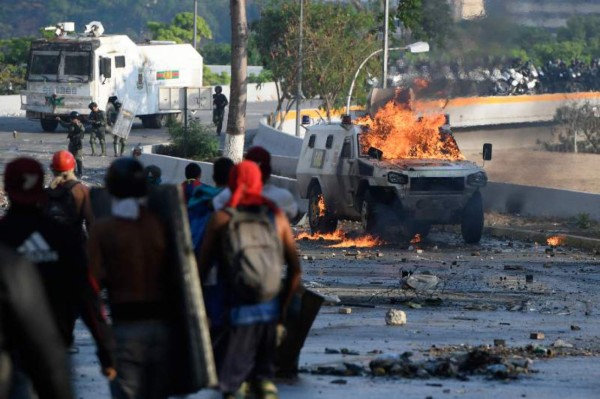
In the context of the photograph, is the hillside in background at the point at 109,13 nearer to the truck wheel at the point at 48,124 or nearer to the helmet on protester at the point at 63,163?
the truck wheel at the point at 48,124

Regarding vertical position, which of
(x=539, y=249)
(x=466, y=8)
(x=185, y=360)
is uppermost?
(x=466, y=8)

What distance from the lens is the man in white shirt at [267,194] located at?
27.6 feet

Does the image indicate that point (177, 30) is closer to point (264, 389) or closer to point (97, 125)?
point (97, 125)

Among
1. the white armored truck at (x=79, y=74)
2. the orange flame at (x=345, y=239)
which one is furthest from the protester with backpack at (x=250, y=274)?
the white armored truck at (x=79, y=74)

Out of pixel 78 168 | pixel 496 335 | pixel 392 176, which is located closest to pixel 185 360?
pixel 496 335

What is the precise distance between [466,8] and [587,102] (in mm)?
21005

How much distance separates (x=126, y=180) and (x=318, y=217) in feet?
57.6

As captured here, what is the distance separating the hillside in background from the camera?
172 m

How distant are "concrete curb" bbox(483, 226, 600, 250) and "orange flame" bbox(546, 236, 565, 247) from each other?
6 centimetres

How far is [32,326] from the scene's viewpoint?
474cm

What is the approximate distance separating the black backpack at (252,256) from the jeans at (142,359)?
0.76 m

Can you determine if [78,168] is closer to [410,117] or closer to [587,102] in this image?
[410,117]

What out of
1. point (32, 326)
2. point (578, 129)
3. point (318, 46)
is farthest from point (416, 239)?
point (578, 129)

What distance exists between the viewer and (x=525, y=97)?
171 feet
